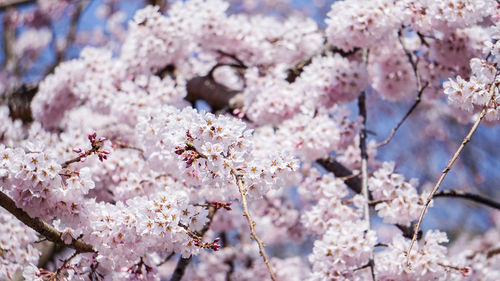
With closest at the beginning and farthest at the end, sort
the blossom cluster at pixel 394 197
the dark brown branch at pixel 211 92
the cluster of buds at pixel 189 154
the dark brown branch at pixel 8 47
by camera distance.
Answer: the cluster of buds at pixel 189 154 → the blossom cluster at pixel 394 197 → the dark brown branch at pixel 211 92 → the dark brown branch at pixel 8 47

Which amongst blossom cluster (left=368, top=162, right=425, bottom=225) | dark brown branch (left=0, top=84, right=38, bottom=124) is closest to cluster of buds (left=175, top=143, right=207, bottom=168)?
blossom cluster (left=368, top=162, right=425, bottom=225)

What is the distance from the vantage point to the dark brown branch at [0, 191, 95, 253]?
2168 mm

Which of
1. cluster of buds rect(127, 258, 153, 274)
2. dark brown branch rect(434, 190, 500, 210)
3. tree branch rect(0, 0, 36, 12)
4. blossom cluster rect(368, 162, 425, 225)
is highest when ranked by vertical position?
blossom cluster rect(368, 162, 425, 225)

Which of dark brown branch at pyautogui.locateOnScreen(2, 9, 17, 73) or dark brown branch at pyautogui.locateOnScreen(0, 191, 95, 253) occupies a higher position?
dark brown branch at pyautogui.locateOnScreen(0, 191, 95, 253)

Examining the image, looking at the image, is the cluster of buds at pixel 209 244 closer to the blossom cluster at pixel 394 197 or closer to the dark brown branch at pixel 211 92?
the blossom cluster at pixel 394 197

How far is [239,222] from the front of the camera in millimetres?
5004

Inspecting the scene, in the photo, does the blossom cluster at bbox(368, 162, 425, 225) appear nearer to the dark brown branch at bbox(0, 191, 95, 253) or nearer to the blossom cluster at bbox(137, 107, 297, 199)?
the blossom cluster at bbox(137, 107, 297, 199)

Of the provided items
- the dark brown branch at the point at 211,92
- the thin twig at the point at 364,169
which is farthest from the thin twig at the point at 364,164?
the dark brown branch at the point at 211,92

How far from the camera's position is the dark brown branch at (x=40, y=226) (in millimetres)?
2168

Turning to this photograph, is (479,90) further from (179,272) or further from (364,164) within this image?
(179,272)

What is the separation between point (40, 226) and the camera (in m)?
2.27

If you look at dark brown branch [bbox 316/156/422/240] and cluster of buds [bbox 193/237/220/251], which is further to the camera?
dark brown branch [bbox 316/156/422/240]

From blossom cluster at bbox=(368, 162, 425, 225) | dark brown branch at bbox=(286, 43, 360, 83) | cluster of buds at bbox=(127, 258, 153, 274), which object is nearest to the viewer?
cluster of buds at bbox=(127, 258, 153, 274)

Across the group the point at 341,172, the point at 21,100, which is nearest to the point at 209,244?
the point at 341,172
